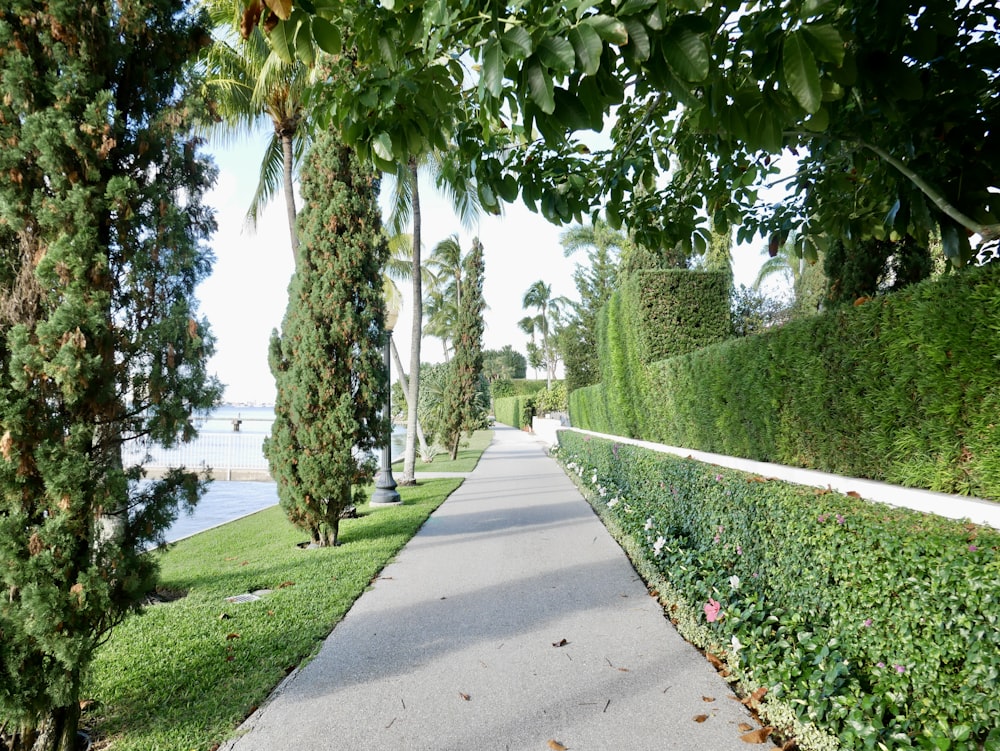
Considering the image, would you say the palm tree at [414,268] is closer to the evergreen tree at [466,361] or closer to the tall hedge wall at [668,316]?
the tall hedge wall at [668,316]

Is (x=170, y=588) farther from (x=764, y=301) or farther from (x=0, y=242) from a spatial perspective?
(x=764, y=301)

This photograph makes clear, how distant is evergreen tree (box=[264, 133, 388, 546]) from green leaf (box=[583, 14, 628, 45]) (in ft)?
20.9

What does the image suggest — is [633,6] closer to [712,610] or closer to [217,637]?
[712,610]

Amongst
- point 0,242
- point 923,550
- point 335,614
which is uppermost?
→ point 0,242

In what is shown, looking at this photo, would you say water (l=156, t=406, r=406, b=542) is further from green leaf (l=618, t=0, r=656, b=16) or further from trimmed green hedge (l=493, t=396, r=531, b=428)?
trimmed green hedge (l=493, t=396, r=531, b=428)

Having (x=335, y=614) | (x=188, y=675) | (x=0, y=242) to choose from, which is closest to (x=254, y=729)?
(x=188, y=675)

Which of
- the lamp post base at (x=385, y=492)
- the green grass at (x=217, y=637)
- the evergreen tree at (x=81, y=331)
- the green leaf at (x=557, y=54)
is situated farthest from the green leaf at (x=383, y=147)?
the lamp post base at (x=385, y=492)

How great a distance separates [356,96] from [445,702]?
10.8 feet

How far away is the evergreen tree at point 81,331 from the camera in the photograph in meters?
2.87

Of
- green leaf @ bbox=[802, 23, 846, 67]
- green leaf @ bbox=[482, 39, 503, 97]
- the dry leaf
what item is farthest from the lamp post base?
green leaf @ bbox=[802, 23, 846, 67]

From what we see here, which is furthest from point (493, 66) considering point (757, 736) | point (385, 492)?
point (385, 492)

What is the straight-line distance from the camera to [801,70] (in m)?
1.87

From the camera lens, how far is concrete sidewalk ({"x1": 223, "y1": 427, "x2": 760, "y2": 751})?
3041 millimetres

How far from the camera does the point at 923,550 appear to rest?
98.1 inches
